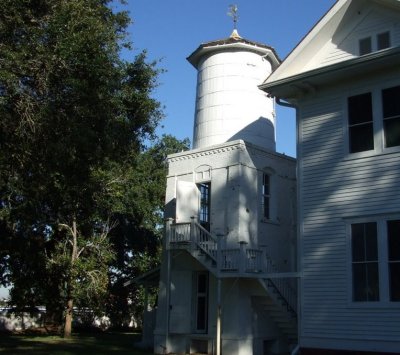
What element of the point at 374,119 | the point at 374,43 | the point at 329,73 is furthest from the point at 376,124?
the point at 374,43

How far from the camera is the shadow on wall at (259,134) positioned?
75.9ft

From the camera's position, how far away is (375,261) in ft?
45.5

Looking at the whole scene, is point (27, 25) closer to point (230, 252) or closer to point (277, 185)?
point (230, 252)

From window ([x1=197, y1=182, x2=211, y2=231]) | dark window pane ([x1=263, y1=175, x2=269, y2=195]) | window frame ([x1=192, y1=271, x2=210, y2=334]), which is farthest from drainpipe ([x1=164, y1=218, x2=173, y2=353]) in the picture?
dark window pane ([x1=263, y1=175, x2=269, y2=195])

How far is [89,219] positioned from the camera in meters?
31.5

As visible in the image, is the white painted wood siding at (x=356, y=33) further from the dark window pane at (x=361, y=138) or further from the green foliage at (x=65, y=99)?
the green foliage at (x=65, y=99)

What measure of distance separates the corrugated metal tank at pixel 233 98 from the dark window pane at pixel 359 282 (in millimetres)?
9762

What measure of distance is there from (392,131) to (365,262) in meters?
3.48

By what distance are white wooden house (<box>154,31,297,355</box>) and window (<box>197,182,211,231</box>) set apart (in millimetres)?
39

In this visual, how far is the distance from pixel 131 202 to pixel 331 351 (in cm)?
2141

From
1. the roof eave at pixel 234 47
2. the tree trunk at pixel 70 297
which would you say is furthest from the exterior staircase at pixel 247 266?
the tree trunk at pixel 70 297

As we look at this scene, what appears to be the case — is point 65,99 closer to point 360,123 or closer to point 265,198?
point 360,123

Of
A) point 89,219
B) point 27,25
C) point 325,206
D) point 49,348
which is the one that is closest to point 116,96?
point 27,25

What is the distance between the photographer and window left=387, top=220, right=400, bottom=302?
44.0ft
